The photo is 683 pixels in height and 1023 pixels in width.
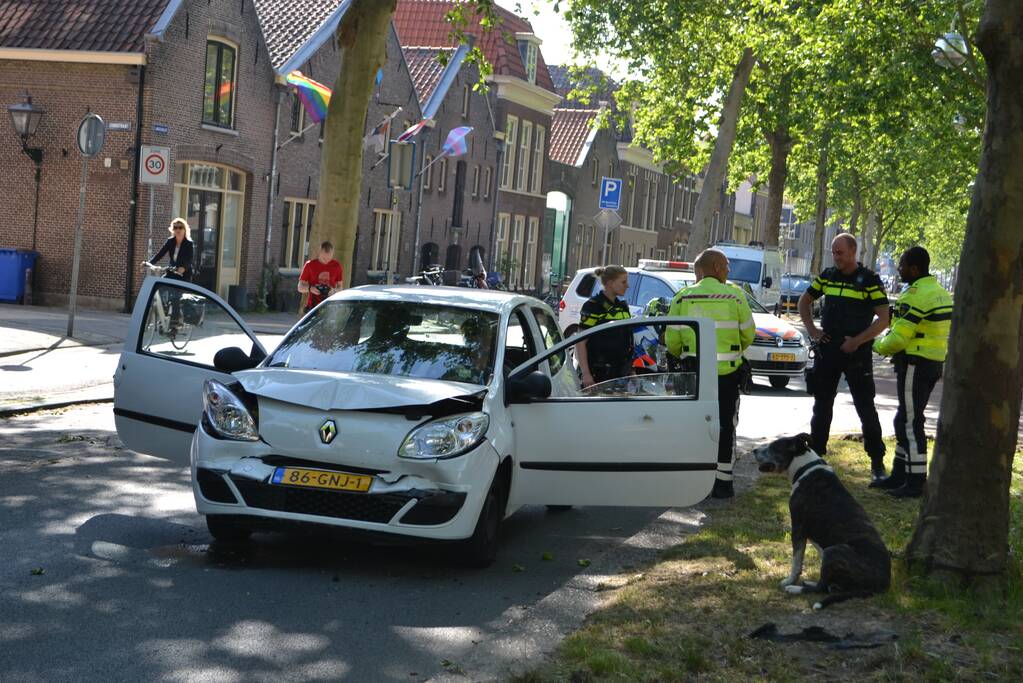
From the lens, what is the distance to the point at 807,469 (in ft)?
23.5

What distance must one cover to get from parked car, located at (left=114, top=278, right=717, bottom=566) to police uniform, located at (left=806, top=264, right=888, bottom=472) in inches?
98.4

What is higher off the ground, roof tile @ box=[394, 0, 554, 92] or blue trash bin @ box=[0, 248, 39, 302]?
roof tile @ box=[394, 0, 554, 92]

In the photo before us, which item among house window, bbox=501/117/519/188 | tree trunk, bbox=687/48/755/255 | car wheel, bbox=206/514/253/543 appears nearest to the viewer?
car wheel, bbox=206/514/253/543

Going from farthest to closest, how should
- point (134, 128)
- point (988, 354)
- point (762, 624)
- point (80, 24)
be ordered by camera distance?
1. point (80, 24)
2. point (134, 128)
3. point (988, 354)
4. point (762, 624)

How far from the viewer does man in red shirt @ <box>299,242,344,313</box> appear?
17.8 metres

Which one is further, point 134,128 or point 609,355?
point 134,128

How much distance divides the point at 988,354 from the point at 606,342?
408 cm

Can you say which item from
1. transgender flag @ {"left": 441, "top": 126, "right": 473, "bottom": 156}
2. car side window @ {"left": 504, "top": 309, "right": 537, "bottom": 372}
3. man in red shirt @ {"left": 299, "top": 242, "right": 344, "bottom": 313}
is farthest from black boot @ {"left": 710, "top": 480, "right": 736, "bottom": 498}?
transgender flag @ {"left": 441, "top": 126, "right": 473, "bottom": 156}

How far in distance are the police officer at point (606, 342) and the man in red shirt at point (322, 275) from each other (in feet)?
23.7

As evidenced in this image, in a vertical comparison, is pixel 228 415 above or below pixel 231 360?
below

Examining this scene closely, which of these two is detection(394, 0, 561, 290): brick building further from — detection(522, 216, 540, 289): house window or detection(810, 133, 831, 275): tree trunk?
detection(810, 133, 831, 275): tree trunk

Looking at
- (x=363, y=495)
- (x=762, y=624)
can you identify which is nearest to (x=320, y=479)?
(x=363, y=495)

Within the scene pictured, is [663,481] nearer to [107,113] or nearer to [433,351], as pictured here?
[433,351]

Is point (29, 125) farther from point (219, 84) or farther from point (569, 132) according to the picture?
point (569, 132)
